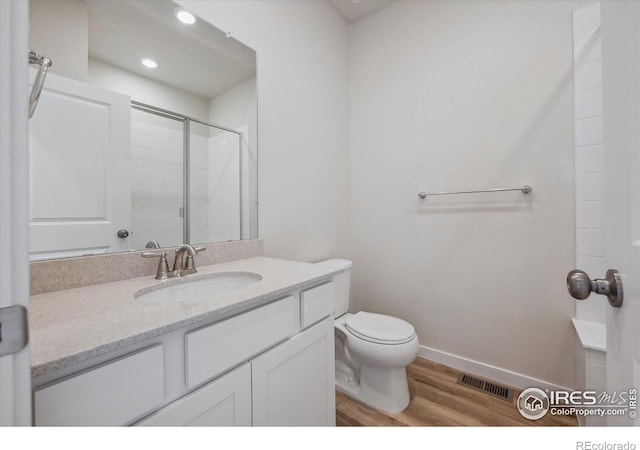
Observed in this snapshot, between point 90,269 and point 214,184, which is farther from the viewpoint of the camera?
point 214,184

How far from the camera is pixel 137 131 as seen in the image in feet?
3.45

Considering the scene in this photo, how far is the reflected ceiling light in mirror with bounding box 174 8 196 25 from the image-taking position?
117 centimetres

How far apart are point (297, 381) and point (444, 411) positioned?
0.95 m

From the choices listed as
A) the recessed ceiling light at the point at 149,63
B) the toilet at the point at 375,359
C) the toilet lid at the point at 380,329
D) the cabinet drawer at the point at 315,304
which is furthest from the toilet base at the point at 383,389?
the recessed ceiling light at the point at 149,63

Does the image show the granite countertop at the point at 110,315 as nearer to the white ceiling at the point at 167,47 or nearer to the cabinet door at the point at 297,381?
the cabinet door at the point at 297,381

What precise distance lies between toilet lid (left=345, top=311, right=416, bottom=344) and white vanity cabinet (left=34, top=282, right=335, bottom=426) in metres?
0.37

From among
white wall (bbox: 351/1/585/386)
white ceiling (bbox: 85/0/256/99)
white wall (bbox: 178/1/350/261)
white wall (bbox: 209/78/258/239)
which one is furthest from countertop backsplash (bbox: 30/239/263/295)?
white wall (bbox: 351/1/585/386)

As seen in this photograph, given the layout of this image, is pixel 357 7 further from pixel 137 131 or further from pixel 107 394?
pixel 107 394

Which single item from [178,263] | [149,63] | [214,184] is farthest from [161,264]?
[149,63]

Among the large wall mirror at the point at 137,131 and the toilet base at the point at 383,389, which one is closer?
the large wall mirror at the point at 137,131

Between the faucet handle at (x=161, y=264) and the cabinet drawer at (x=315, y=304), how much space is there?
529 millimetres

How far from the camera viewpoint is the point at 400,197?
198 cm

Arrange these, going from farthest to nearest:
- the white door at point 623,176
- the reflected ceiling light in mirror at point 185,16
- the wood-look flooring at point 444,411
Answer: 1. the wood-look flooring at point 444,411
2. the reflected ceiling light in mirror at point 185,16
3. the white door at point 623,176

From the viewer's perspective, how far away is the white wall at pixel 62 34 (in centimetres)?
84
